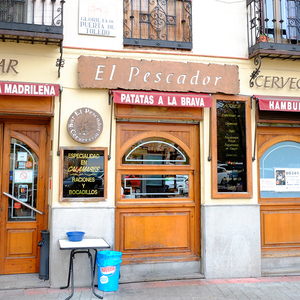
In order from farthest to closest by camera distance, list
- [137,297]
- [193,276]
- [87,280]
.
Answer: [193,276], [87,280], [137,297]

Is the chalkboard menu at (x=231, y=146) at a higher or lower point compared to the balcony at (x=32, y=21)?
lower

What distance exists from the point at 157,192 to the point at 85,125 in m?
1.84

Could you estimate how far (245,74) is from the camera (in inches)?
272

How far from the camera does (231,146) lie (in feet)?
22.2

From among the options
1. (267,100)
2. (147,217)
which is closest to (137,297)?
(147,217)

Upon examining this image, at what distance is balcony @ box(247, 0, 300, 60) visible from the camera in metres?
6.60

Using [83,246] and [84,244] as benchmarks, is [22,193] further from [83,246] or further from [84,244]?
[83,246]

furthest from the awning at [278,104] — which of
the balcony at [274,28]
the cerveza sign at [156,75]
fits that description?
the balcony at [274,28]

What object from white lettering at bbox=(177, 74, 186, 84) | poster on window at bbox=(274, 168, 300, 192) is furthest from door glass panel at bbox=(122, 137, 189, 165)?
poster on window at bbox=(274, 168, 300, 192)

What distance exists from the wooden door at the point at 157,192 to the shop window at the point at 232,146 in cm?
42

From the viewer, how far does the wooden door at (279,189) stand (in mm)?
7020

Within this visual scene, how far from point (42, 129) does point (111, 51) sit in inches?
77.5

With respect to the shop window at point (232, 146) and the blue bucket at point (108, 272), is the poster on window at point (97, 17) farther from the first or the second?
the blue bucket at point (108, 272)

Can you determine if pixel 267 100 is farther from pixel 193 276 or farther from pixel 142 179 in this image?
pixel 193 276
